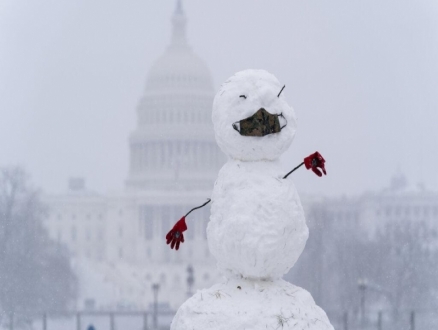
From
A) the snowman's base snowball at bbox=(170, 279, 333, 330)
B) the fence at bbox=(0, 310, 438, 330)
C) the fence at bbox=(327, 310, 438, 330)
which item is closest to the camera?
the snowman's base snowball at bbox=(170, 279, 333, 330)

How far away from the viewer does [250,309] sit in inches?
209

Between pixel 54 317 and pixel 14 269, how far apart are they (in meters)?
2.18

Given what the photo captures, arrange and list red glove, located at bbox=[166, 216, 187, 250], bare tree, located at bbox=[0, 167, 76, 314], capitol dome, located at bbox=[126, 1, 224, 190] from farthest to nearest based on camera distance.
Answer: capitol dome, located at bbox=[126, 1, 224, 190]
bare tree, located at bbox=[0, 167, 76, 314]
red glove, located at bbox=[166, 216, 187, 250]

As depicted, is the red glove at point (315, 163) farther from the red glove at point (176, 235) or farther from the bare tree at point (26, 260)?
the bare tree at point (26, 260)

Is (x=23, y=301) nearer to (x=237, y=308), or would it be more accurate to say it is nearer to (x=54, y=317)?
(x=54, y=317)

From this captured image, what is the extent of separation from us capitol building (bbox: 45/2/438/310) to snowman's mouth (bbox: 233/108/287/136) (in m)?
59.7

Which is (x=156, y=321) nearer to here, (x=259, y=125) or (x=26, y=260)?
(x=26, y=260)

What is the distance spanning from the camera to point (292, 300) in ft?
17.8

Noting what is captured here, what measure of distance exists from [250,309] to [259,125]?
92 cm

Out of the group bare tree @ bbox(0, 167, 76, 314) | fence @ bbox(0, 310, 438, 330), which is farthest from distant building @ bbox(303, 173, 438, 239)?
fence @ bbox(0, 310, 438, 330)

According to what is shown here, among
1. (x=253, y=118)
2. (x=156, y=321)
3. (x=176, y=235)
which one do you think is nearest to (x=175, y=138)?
(x=156, y=321)

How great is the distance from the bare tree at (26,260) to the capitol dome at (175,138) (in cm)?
3278

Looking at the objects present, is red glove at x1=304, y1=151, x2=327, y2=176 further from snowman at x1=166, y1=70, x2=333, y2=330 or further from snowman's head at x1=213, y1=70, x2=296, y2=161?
snowman's head at x1=213, y1=70, x2=296, y2=161

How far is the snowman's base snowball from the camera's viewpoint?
527 cm
